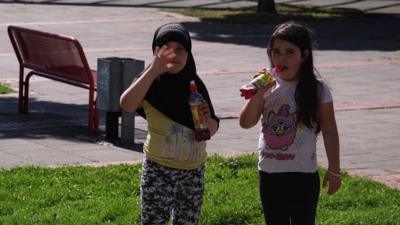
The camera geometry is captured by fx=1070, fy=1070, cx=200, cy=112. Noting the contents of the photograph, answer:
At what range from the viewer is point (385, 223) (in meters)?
7.19

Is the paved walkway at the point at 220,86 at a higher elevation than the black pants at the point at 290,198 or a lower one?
lower

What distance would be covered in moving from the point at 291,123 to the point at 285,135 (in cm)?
7

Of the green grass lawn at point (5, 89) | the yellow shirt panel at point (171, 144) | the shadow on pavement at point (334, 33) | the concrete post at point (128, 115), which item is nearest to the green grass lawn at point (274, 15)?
→ the shadow on pavement at point (334, 33)

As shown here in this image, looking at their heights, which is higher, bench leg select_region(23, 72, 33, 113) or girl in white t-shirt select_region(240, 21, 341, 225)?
girl in white t-shirt select_region(240, 21, 341, 225)

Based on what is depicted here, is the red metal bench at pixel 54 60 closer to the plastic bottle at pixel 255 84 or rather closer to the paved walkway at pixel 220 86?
the paved walkway at pixel 220 86

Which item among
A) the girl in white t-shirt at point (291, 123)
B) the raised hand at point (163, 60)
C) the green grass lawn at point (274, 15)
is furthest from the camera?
the green grass lawn at point (274, 15)

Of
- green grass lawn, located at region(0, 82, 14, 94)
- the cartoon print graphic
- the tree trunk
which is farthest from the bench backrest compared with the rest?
the tree trunk

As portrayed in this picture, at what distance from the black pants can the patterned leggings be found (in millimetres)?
364

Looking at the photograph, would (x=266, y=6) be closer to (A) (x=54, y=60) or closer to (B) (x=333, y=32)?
(B) (x=333, y=32)

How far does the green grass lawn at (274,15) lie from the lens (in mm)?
26594

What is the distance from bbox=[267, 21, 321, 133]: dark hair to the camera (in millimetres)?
5398

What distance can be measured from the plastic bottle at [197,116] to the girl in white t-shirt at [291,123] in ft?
0.80

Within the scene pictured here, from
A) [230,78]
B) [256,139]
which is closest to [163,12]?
[230,78]

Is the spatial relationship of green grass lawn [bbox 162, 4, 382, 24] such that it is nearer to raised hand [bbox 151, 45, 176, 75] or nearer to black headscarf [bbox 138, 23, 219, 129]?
black headscarf [bbox 138, 23, 219, 129]
